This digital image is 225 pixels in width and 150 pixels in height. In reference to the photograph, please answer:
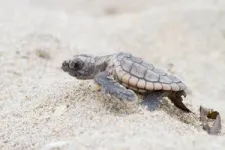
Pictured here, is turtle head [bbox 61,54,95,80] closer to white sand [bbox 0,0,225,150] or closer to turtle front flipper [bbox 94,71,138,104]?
white sand [bbox 0,0,225,150]

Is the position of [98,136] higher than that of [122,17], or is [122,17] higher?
[122,17]

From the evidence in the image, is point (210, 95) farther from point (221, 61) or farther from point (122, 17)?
point (122, 17)

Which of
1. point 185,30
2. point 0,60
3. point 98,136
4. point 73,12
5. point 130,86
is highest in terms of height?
point 73,12

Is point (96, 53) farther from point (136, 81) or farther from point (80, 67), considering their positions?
point (136, 81)

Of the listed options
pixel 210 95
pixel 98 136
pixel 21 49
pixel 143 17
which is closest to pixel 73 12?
pixel 143 17

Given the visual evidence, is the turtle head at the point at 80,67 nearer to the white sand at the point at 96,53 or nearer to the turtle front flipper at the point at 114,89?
the white sand at the point at 96,53

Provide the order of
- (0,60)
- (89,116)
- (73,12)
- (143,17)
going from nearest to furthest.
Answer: (89,116) → (0,60) → (143,17) → (73,12)

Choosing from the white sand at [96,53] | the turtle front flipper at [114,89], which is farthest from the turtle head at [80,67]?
the turtle front flipper at [114,89]

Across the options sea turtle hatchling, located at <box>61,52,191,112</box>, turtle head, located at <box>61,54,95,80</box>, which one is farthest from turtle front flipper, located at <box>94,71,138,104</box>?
turtle head, located at <box>61,54,95,80</box>
